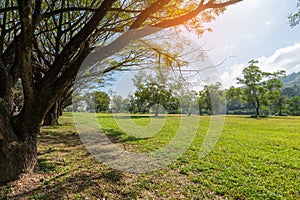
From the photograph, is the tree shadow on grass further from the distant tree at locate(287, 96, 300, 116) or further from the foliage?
the distant tree at locate(287, 96, 300, 116)

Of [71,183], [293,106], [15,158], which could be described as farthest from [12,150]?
[293,106]

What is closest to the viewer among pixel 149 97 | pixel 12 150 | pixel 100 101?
pixel 12 150

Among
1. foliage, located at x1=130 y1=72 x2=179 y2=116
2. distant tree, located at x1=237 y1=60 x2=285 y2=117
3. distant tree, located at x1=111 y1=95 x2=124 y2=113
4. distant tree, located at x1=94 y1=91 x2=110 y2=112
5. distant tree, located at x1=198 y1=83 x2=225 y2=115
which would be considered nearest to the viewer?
distant tree, located at x1=198 y1=83 x2=225 y2=115

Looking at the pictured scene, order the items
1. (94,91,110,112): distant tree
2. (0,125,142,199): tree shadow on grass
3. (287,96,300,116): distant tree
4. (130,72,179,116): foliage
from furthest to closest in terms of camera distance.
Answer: (287,96,300,116): distant tree
(94,91,110,112): distant tree
(130,72,179,116): foliage
(0,125,142,199): tree shadow on grass

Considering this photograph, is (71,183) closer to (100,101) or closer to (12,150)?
(12,150)

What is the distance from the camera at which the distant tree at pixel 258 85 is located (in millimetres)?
33031

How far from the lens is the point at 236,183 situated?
305cm

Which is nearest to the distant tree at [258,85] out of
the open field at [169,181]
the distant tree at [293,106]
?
the distant tree at [293,106]

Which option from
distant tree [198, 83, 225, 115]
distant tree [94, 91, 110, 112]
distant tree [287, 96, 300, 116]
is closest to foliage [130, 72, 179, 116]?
distant tree [198, 83, 225, 115]

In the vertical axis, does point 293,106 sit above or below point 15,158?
below

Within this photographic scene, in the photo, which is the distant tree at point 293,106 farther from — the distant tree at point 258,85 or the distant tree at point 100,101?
the distant tree at point 100,101

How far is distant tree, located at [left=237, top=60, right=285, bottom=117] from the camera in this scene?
33031 mm

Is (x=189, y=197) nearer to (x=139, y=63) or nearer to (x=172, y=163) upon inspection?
(x=172, y=163)

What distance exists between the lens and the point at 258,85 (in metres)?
33.9
